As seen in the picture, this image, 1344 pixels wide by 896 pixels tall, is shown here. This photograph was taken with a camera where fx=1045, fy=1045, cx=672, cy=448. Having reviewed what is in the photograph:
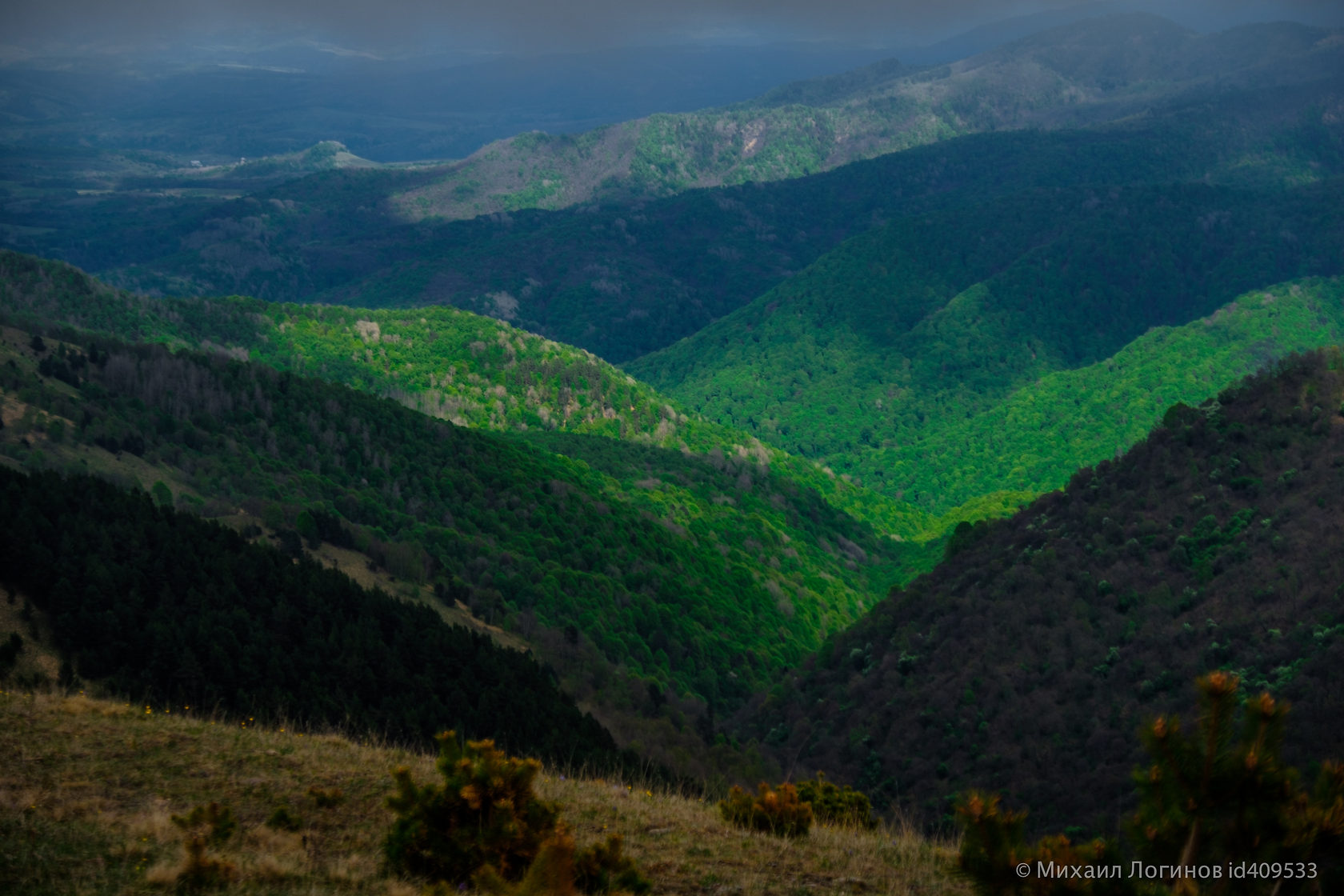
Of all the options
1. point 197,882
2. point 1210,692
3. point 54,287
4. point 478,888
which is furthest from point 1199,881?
point 54,287

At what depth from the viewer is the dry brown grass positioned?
12.6m

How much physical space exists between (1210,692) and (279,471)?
2664 inches

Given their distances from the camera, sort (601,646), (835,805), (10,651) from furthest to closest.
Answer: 1. (601,646)
2. (10,651)
3. (835,805)

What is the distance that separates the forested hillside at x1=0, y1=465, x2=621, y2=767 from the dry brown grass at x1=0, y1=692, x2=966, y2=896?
33.2ft

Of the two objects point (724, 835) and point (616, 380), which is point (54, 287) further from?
point (724, 835)

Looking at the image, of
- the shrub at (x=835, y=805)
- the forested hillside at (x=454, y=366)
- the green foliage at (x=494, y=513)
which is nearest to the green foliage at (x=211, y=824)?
the shrub at (x=835, y=805)

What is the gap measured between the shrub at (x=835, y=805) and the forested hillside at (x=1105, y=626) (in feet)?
55.6

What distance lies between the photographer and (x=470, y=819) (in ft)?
40.5

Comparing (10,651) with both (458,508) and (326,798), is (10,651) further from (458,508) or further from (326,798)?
(458,508)

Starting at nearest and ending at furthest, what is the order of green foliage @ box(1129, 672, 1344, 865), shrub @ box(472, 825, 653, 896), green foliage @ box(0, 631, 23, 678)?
green foliage @ box(1129, 672, 1344, 865)
shrub @ box(472, 825, 653, 896)
green foliage @ box(0, 631, 23, 678)

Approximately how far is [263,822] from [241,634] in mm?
23145

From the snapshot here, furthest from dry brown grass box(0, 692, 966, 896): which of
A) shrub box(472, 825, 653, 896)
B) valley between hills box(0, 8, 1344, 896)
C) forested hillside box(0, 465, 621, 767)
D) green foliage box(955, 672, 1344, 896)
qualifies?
forested hillside box(0, 465, 621, 767)

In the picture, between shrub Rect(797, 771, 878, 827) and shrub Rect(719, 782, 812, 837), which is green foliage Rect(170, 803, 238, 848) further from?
shrub Rect(797, 771, 878, 827)

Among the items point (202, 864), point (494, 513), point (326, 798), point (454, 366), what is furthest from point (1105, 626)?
point (454, 366)
